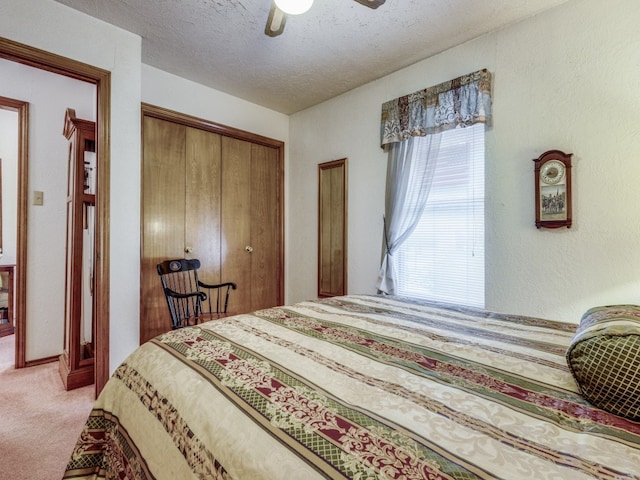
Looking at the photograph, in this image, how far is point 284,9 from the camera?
5.24 ft

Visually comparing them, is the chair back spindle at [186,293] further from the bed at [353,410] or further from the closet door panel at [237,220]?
the bed at [353,410]

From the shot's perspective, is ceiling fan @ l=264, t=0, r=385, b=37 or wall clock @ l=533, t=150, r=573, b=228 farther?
wall clock @ l=533, t=150, r=573, b=228

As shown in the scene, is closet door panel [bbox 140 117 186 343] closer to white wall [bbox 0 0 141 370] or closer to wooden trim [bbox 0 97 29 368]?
white wall [bbox 0 0 141 370]

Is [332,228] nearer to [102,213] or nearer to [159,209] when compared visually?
[159,209]

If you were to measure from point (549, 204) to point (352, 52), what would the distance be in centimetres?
188

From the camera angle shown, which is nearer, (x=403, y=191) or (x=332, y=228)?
(x=403, y=191)

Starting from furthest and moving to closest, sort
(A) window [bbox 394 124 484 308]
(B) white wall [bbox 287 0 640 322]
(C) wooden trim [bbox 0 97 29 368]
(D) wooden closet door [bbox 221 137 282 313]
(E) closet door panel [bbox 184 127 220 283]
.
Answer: (D) wooden closet door [bbox 221 137 282 313] < (E) closet door panel [bbox 184 127 220 283] < (C) wooden trim [bbox 0 97 29 368] < (A) window [bbox 394 124 484 308] < (B) white wall [bbox 287 0 640 322]

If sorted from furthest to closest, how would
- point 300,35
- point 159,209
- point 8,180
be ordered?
1. point 8,180
2. point 159,209
3. point 300,35

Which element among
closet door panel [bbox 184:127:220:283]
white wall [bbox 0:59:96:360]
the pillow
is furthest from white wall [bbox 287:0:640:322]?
white wall [bbox 0:59:96:360]

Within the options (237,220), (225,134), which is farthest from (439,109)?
(237,220)

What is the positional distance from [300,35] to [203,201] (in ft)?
5.79

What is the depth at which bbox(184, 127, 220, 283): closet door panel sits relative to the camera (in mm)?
3199

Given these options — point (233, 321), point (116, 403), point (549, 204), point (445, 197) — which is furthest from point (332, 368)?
point (445, 197)

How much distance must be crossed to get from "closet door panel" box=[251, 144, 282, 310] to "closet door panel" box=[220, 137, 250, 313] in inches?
2.6
